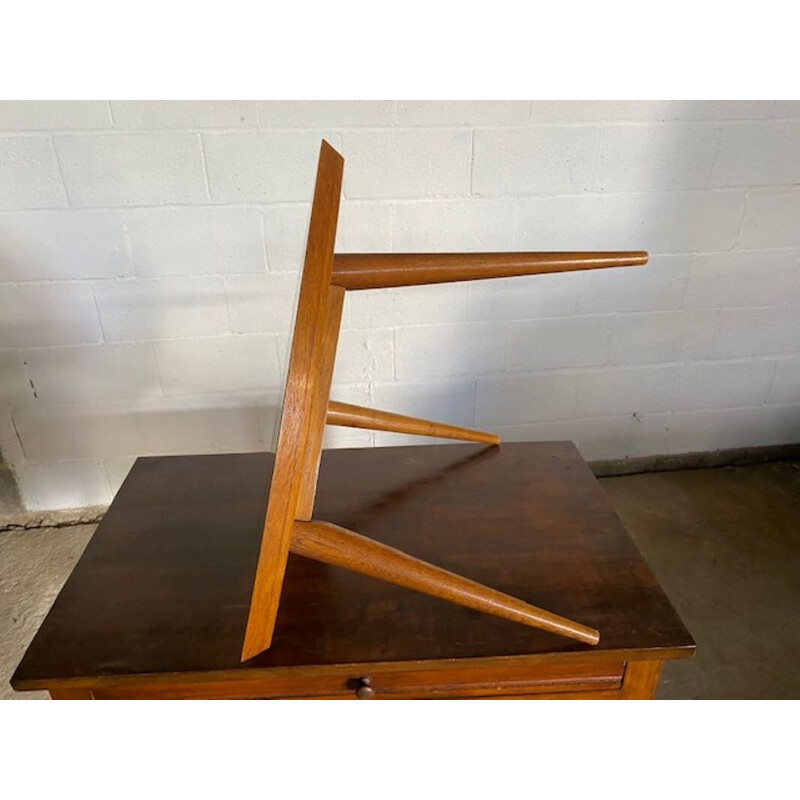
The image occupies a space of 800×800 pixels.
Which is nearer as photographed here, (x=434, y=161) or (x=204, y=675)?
(x=204, y=675)

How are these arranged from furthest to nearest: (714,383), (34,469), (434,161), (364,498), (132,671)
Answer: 1. (714,383)
2. (34,469)
3. (434,161)
4. (364,498)
5. (132,671)

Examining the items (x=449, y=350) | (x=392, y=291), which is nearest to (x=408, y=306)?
(x=392, y=291)

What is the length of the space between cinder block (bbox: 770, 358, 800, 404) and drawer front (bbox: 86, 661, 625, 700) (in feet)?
4.63

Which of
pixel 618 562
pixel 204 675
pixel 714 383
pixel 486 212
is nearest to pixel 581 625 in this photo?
pixel 618 562

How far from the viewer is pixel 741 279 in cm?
176

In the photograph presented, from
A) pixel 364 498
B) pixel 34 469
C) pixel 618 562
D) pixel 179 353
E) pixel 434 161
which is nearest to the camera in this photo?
pixel 618 562

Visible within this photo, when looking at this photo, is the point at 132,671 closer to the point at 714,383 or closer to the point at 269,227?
the point at 269,227

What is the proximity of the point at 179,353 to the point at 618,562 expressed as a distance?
1.18 m

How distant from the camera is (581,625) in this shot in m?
0.83

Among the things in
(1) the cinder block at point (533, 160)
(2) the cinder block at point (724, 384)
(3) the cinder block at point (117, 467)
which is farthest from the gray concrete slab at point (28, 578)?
(2) the cinder block at point (724, 384)

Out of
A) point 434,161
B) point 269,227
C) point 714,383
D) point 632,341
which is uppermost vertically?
point 434,161

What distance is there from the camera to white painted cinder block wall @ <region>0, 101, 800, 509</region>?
144 cm

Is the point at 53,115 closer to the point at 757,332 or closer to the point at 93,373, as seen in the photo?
the point at 93,373

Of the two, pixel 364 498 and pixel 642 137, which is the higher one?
pixel 642 137
